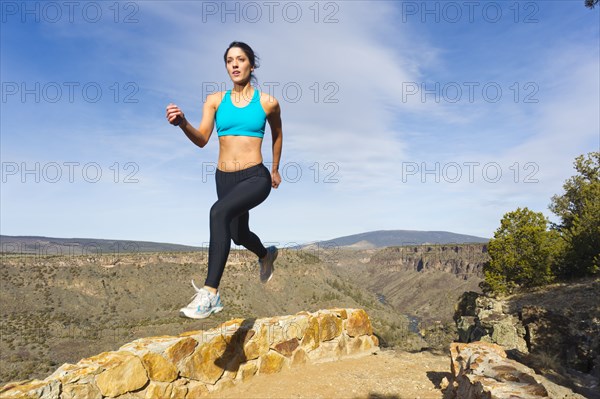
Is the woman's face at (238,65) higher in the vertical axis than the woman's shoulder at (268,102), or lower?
higher

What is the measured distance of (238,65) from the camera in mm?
3721

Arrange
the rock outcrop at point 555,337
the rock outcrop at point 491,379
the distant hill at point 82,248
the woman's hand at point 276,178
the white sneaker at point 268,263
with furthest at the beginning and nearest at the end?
1. the distant hill at point 82,248
2. the rock outcrop at point 555,337
3. the rock outcrop at point 491,379
4. the white sneaker at point 268,263
5. the woman's hand at point 276,178

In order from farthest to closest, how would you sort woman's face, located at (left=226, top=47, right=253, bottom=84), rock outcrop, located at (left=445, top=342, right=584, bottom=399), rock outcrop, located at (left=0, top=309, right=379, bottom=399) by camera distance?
1. rock outcrop, located at (left=0, top=309, right=379, bottom=399)
2. rock outcrop, located at (left=445, top=342, right=584, bottom=399)
3. woman's face, located at (left=226, top=47, right=253, bottom=84)

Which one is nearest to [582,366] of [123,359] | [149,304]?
[123,359]

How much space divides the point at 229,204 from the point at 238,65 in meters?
1.41

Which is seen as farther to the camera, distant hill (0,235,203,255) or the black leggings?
distant hill (0,235,203,255)

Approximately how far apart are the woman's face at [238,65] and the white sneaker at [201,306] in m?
2.00

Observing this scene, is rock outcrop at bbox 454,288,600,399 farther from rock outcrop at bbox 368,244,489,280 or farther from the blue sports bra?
rock outcrop at bbox 368,244,489,280

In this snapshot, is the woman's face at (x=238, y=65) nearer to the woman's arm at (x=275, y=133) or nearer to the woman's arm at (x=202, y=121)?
the woman's arm at (x=202, y=121)

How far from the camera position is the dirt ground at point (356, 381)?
7.91 metres

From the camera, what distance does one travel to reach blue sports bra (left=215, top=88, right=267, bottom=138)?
359 centimetres

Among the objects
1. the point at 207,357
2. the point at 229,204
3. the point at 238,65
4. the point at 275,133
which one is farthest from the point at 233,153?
the point at 207,357

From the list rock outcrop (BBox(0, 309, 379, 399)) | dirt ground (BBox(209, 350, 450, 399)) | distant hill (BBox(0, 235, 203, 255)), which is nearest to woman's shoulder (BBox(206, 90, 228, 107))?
rock outcrop (BBox(0, 309, 379, 399))

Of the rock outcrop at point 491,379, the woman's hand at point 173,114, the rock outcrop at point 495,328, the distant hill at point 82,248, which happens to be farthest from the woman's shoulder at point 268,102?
the distant hill at point 82,248
